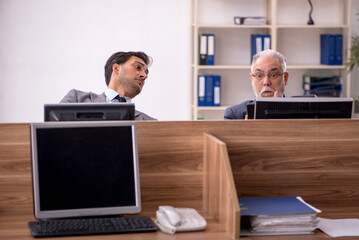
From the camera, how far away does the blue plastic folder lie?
183cm

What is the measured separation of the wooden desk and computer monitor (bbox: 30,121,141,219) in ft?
0.45

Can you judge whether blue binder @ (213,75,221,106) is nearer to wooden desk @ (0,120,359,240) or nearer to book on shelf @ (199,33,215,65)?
book on shelf @ (199,33,215,65)

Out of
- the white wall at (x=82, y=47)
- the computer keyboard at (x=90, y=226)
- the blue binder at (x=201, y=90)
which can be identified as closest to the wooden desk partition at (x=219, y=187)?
the computer keyboard at (x=90, y=226)

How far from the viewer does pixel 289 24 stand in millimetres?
5422

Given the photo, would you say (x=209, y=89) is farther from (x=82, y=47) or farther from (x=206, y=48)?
(x=82, y=47)

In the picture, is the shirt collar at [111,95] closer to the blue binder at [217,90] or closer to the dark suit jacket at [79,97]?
the dark suit jacket at [79,97]

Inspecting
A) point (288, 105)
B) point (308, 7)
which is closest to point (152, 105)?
point (308, 7)

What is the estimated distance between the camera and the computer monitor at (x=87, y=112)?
215 centimetres

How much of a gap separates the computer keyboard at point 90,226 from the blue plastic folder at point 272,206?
0.33 m

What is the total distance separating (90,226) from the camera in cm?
179

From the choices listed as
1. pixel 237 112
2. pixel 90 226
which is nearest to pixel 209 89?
pixel 237 112

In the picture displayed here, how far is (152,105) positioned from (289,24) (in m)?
1.57

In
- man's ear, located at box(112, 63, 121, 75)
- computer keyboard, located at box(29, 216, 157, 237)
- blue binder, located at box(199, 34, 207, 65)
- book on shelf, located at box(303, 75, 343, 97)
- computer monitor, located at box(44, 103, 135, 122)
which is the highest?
blue binder, located at box(199, 34, 207, 65)

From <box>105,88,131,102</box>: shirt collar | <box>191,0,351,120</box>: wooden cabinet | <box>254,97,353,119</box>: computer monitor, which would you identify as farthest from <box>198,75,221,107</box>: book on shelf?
<box>254,97,353,119</box>: computer monitor
